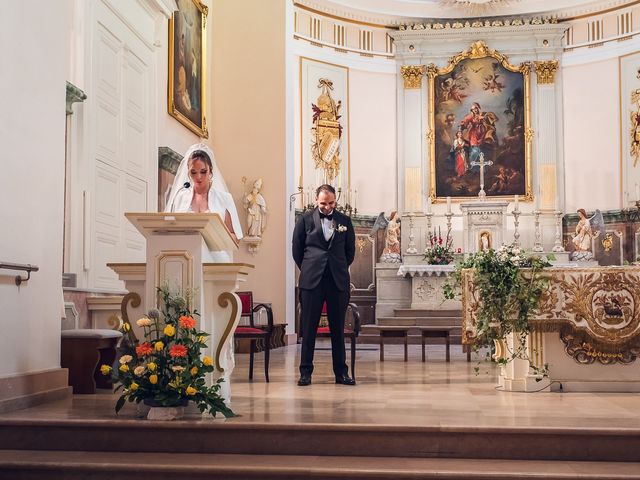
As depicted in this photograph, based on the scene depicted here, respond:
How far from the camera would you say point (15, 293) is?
5379mm

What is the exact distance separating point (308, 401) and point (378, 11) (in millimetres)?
12362

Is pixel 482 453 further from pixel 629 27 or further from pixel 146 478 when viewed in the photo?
pixel 629 27

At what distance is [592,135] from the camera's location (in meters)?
16.0

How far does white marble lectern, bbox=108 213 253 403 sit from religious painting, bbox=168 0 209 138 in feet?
19.4

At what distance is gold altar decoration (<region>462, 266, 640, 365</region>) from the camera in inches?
253

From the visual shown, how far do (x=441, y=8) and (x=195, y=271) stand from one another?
13074 millimetres

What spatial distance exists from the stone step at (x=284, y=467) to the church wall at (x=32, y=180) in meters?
1.02

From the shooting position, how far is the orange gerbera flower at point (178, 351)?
186 inches

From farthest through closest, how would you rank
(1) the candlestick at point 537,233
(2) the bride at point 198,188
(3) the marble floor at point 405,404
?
(1) the candlestick at point 537,233
(2) the bride at point 198,188
(3) the marble floor at point 405,404

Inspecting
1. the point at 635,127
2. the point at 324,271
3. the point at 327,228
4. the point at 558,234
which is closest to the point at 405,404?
the point at 324,271

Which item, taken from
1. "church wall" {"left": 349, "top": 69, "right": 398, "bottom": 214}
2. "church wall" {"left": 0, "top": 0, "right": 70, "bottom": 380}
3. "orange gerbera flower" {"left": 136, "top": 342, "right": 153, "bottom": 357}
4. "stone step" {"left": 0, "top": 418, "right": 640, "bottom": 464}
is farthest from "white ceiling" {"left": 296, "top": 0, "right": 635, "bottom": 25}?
"stone step" {"left": 0, "top": 418, "right": 640, "bottom": 464}

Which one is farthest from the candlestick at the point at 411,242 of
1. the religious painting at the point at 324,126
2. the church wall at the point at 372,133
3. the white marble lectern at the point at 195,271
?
the white marble lectern at the point at 195,271

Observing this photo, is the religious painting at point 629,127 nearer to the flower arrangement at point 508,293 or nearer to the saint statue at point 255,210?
the saint statue at point 255,210

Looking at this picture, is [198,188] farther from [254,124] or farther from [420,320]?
[420,320]
